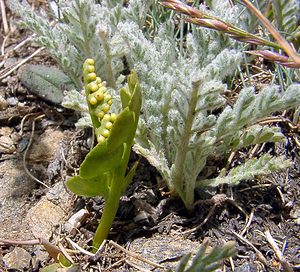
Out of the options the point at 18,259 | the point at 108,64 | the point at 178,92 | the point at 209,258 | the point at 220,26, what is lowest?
the point at 18,259

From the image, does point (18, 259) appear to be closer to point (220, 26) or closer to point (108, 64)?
point (108, 64)

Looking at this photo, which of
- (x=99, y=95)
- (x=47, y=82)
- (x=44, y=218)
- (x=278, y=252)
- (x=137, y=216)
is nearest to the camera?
(x=99, y=95)

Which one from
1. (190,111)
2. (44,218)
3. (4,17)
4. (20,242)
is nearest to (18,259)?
(20,242)

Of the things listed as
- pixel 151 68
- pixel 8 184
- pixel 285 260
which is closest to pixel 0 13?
pixel 8 184

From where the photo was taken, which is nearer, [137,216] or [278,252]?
[278,252]

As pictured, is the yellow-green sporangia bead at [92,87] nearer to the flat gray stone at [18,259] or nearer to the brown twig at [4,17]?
the flat gray stone at [18,259]

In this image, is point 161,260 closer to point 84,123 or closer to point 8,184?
point 84,123

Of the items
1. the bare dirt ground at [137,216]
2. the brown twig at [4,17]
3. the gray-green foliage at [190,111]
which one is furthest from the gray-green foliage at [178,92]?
the brown twig at [4,17]
